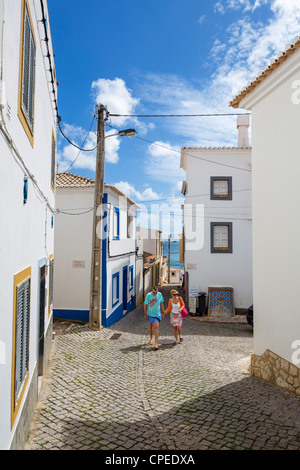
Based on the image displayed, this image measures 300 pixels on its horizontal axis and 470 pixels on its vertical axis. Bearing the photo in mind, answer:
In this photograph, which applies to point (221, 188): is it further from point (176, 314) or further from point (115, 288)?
point (176, 314)

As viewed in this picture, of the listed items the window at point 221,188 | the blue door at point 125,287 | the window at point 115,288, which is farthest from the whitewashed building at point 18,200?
the window at point 221,188

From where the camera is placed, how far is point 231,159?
57.5 feet

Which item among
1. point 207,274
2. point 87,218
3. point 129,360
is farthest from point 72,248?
point 207,274

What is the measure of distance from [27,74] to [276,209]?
4.97 m

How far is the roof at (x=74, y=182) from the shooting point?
12.9 meters

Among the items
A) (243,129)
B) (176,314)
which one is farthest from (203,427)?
(243,129)

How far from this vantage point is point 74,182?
45.1 feet

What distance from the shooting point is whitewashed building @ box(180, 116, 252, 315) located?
1736cm

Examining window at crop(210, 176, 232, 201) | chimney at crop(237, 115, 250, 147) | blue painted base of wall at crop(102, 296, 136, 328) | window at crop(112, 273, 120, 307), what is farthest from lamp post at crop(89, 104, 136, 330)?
chimney at crop(237, 115, 250, 147)

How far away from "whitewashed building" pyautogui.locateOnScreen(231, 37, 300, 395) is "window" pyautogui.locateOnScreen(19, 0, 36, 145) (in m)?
4.29

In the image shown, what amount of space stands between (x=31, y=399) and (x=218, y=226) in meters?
14.0

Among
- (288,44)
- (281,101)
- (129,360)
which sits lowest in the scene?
(129,360)

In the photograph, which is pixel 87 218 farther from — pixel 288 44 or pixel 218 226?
pixel 288 44

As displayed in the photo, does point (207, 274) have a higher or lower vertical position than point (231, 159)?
lower
